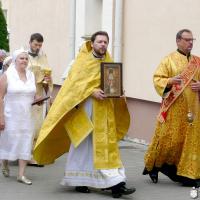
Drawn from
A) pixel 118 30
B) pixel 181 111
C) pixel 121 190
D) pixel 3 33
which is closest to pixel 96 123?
pixel 121 190

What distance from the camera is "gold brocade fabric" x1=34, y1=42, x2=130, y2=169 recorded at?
8.18m

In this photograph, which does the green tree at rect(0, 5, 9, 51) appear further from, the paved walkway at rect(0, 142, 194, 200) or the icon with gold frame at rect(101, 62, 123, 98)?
the icon with gold frame at rect(101, 62, 123, 98)

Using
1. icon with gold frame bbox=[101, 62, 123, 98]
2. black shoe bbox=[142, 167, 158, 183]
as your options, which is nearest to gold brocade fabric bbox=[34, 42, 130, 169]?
icon with gold frame bbox=[101, 62, 123, 98]

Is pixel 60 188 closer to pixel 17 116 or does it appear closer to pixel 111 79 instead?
pixel 17 116

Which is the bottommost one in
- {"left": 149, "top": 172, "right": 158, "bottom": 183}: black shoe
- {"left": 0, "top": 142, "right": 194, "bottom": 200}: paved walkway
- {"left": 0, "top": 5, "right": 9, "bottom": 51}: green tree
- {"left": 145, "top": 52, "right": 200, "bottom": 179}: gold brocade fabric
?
{"left": 0, "top": 142, "right": 194, "bottom": 200}: paved walkway

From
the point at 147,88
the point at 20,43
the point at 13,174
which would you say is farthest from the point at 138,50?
the point at 20,43

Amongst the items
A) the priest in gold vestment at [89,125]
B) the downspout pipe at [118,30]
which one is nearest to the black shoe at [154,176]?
the priest in gold vestment at [89,125]

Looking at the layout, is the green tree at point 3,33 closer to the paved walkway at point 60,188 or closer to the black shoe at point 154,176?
the paved walkway at point 60,188

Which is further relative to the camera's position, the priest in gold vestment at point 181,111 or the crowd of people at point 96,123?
the priest in gold vestment at point 181,111

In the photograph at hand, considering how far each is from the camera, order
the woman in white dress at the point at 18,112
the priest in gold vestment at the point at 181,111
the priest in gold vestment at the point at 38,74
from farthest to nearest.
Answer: the priest in gold vestment at the point at 38,74 → the woman in white dress at the point at 18,112 → the priest in gold vestment at the point at 181,111

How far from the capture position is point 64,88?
832 cm

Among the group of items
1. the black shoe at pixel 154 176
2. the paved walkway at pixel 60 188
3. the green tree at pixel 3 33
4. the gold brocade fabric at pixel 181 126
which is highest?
the green tree at pixel 3 33

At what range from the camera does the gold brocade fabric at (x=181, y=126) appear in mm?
8680

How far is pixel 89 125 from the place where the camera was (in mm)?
8203
